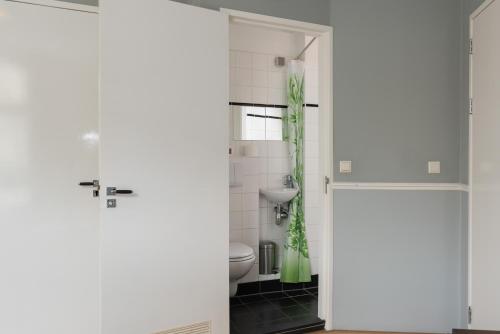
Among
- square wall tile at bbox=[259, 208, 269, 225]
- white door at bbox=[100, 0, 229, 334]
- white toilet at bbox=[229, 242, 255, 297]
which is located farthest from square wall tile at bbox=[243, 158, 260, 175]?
white door at bbox=[100, 0, 229, 334]

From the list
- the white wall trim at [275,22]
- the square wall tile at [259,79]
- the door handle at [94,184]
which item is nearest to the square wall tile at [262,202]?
the square wall tile at [259,79]

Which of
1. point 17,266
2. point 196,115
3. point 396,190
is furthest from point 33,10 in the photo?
point 396,190

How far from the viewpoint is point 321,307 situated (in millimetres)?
2508

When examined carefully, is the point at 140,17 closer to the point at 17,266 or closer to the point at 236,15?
the point at 236,15

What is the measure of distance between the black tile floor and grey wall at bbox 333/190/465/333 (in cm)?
28

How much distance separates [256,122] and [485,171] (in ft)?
5.99

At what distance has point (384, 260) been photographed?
2469mm

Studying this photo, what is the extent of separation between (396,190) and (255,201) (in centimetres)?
121

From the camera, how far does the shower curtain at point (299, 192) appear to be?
10.1 ft

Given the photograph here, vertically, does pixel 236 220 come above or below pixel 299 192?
below

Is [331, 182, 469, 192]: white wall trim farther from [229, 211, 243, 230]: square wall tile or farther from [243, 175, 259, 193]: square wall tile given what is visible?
[229, 211, 243, 230]: square wall tile

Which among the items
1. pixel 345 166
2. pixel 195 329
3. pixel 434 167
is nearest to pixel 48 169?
→ pixel 195 329

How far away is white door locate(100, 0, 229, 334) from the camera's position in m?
1.83

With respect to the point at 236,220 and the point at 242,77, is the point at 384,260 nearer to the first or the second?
the point at 236,220
